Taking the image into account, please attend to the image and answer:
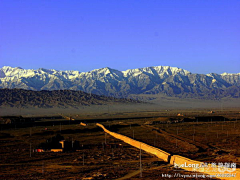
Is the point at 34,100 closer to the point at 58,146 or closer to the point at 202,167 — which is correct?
the point at 58,146

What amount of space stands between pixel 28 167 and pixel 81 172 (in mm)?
6159

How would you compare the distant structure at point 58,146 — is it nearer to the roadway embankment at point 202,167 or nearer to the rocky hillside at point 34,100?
the roadway embankment at point 202,167

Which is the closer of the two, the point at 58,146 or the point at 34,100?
the point at 58,146

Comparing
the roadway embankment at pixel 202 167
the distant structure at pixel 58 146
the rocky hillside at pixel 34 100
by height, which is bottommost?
the distant structure at pixel 58 146

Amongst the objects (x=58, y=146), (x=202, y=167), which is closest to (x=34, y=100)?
(x=58, y=146)

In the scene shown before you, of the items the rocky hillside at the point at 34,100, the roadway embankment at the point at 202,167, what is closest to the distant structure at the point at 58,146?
the roadway embankment at the point at 202,167

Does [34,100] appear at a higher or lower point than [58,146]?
higher

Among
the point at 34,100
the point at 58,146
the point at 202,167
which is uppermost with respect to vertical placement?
the point at 34,100

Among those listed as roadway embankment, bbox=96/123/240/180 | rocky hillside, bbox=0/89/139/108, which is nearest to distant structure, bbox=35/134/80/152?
roadway embankment, bbox=96/123/240/180

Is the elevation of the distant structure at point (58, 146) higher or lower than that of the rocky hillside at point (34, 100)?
lower

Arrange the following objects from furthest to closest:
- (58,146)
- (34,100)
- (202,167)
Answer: (34,100) → (58,146) → (202,167)

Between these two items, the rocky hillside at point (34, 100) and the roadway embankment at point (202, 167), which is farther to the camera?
the rocky hillside at point (34, 100)

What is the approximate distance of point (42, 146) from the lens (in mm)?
45469

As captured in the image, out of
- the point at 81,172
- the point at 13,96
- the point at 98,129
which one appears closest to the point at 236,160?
the point at 81,172
